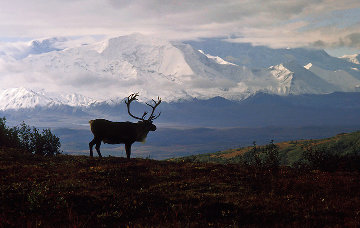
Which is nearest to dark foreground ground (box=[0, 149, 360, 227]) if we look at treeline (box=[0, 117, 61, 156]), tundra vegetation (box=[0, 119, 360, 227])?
tundra vegetation (box=[0, 119, 360, 227])

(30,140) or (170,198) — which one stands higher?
(30,140)

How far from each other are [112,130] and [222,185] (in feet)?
43.0

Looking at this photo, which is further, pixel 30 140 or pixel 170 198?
pixel 30 140

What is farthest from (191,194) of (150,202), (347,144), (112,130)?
(347,144)

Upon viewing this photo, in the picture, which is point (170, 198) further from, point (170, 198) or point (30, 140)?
point (30, 140)

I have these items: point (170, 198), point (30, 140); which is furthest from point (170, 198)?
Result: point (30, 140)

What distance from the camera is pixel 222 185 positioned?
16969mm

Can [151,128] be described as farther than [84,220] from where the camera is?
Yes

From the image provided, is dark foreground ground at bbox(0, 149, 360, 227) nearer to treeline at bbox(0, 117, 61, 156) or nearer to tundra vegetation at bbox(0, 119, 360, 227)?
tundra vegetation at bbox(0, 119, 360, 227)

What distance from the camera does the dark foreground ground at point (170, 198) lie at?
11562mm

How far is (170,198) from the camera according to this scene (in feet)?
46.3

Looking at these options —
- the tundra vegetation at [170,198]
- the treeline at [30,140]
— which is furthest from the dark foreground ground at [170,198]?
the treeline at [30,140]

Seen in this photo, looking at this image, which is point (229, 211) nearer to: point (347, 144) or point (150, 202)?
point (150, 202)

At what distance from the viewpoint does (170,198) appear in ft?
46.3
